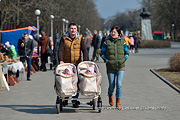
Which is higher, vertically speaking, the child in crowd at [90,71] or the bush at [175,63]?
the child in crowd at [90,71]

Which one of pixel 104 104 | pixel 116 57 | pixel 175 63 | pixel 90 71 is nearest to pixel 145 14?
pixel 175 63

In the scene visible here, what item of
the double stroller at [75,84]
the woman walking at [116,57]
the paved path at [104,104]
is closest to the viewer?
the paved path at [104,104]

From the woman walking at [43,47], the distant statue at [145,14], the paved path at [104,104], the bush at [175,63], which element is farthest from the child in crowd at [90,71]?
the distant statue at [145,14]

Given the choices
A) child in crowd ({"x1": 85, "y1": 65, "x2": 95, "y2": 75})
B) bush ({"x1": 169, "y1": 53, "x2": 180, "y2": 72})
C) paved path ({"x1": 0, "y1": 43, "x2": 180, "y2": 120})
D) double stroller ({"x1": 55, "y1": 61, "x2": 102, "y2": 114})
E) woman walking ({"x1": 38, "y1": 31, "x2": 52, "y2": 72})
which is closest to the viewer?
paved path ({"x1": 0, "y1": 43, "x2": 180, "y2": 120})

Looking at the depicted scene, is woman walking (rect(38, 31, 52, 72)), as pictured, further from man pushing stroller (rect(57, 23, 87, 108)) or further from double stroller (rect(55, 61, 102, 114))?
double stroller (rect(55, 61, 102, 114))

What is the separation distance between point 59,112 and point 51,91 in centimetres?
336

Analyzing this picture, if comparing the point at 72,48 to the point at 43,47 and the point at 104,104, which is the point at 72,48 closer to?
the point at 104,104

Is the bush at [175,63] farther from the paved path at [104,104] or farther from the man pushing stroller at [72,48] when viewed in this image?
the man pushing stroller at [72,48]

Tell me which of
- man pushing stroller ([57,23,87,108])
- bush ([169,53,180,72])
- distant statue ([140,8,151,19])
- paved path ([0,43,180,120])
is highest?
distant statue ([140,8,151,19])

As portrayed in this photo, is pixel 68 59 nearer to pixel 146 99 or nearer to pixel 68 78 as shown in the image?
pixel 68 78

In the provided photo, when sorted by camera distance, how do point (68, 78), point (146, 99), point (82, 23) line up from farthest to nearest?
point (82, 23) → point (146, 99) → point (68, 78)

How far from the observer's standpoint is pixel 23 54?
1391cm

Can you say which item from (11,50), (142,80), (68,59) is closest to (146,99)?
(68,59)

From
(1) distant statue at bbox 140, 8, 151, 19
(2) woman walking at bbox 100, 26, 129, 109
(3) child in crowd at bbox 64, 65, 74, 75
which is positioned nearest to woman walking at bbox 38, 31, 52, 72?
(2) woman walking at bbox 100, 26, 129, 109
